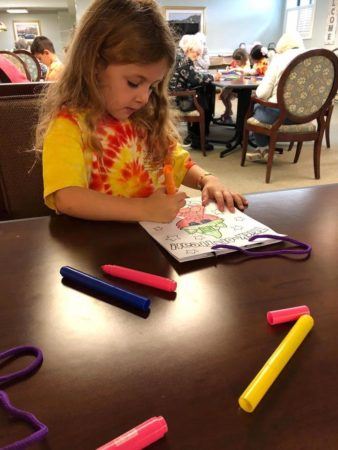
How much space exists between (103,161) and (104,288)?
480mm

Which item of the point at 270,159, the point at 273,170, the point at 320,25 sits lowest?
the point at 273,170

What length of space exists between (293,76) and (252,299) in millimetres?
2327

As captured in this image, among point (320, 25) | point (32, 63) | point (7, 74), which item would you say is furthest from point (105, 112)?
point (320, 25)

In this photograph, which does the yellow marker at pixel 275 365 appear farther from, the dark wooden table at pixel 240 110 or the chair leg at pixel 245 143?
the dark wooden table at pixel 240 110

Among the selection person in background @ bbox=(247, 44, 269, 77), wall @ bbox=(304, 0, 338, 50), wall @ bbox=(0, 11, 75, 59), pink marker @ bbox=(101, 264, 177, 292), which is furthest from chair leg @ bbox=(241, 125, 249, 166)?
wall @ bbox=(0, 11, 75, 59)

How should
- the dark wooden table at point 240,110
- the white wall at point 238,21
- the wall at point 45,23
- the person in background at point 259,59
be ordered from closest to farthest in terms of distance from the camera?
the dark wooden table at point 240,110, the person in background at point 259,59, the white wall at point 238,21, the wall at point 45,23

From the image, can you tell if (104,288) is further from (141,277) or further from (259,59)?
(259,59)

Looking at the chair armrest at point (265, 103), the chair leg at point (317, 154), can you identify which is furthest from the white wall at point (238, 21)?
the chair leg at point (317, 154)

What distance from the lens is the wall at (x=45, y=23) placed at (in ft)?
39.2

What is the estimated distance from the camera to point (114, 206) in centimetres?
72

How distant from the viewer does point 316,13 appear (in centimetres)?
761

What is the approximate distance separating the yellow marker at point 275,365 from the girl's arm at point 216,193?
38 centimetres

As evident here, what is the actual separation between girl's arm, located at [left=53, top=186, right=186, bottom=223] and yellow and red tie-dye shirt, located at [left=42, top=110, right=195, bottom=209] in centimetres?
3

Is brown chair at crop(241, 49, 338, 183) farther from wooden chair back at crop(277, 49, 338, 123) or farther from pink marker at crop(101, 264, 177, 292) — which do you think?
pink marker at crop(101, 264, 177, 292)
